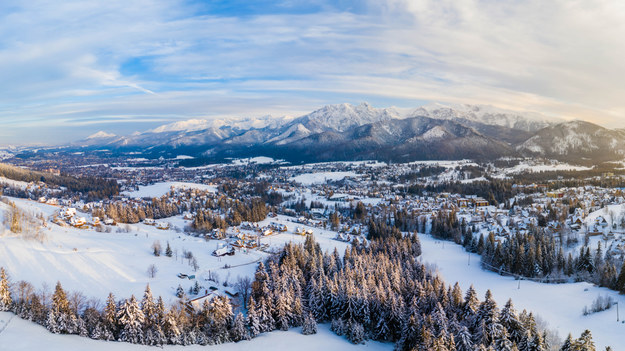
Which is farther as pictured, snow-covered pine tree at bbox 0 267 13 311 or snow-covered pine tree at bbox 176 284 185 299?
snow-covered pine tree at bbox 176 284 185 299

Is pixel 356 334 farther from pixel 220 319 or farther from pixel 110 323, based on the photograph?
pixel 110 323

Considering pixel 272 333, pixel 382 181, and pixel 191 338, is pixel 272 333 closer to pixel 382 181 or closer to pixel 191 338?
pixel 191 338

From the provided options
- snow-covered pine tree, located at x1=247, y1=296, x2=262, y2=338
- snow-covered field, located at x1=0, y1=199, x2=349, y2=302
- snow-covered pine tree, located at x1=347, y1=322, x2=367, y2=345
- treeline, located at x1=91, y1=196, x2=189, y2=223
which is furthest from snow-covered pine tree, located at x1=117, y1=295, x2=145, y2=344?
treeline, located at x1=91, y1=196, x2=189, y2=223

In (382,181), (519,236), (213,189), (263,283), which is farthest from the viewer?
(382,181)

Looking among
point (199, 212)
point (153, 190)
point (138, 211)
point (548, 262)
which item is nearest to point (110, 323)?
point (199, 212)

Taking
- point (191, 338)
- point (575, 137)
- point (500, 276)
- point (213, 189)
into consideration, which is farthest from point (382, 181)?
point (575, 137)

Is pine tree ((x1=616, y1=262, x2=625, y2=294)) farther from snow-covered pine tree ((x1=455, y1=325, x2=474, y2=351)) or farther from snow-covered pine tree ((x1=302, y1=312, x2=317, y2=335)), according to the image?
snow-covered pine tree ((x1=302, y1=312, x2=317, y2=335))
